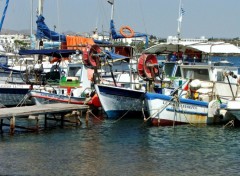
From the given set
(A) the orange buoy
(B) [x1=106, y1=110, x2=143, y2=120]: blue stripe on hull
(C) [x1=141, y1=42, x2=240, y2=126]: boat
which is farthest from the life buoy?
(C) [x1=141, y1=42, x2=240, y2=126]: boat

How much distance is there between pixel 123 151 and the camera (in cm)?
2105

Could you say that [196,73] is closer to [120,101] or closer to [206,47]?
[206,47]

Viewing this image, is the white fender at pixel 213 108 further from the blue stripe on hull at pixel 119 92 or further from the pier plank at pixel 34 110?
the pier plank at pixel 34 110

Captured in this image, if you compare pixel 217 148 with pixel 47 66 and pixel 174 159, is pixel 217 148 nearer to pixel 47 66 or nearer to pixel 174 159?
pixel 174 159

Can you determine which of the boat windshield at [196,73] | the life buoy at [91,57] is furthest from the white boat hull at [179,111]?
the life buoy at [91,57]

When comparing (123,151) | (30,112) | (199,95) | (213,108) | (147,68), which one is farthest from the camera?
(147,68)

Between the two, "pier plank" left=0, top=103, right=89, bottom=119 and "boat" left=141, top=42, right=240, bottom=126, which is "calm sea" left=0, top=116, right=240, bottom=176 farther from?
"pier plank" left=0, top=103, right=89, bottom=119

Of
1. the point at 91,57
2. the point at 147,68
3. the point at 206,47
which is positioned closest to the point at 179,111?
the point at 147,68

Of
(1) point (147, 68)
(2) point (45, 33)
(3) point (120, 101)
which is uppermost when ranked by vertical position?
(2) point (45, 33)

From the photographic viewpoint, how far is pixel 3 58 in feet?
146

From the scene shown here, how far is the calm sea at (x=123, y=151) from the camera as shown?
58.7 feet

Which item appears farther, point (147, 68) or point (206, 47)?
point (206, 47)

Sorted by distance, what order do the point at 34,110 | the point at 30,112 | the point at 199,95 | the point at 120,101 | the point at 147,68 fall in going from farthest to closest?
the point at 120,101, the point at 147,68, the point at 199,95, the point at 34,110, the point at 30,112

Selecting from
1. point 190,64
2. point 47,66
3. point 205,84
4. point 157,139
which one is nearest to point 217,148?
point 157,139
